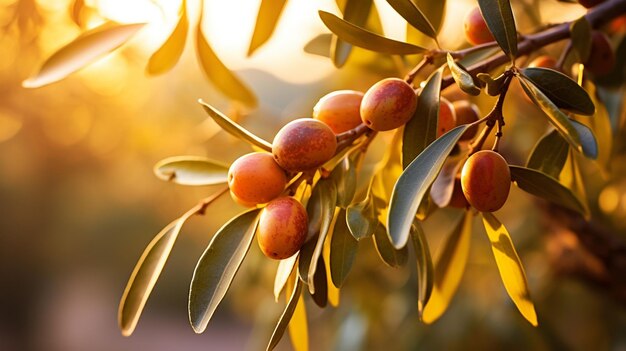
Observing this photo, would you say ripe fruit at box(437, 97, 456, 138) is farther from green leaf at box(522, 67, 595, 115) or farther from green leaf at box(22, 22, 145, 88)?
green leaf at box(22, 22, 145, 88)

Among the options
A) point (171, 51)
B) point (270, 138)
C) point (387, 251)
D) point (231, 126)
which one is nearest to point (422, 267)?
point (387, 251)

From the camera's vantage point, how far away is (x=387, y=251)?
355 mm

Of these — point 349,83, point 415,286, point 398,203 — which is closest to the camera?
point 398,203

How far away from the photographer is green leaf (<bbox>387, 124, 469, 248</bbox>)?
27cm

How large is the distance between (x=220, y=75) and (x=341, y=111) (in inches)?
9.0

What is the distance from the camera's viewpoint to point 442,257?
0.53 metres

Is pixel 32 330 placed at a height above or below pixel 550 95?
below

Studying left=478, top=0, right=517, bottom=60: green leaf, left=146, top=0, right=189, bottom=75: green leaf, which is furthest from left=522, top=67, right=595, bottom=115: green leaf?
left=146, top=0, right=189, bottom=75: green leaf

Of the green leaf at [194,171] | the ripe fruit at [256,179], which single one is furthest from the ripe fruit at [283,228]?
the green leaf at [194,171]

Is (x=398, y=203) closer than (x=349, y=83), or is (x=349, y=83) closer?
(x=398, y=203)

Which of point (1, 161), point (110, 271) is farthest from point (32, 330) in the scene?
point (1, 161)

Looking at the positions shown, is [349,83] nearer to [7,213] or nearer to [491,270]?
[491,270]

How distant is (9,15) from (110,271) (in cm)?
488

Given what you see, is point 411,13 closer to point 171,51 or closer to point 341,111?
point 341,111
